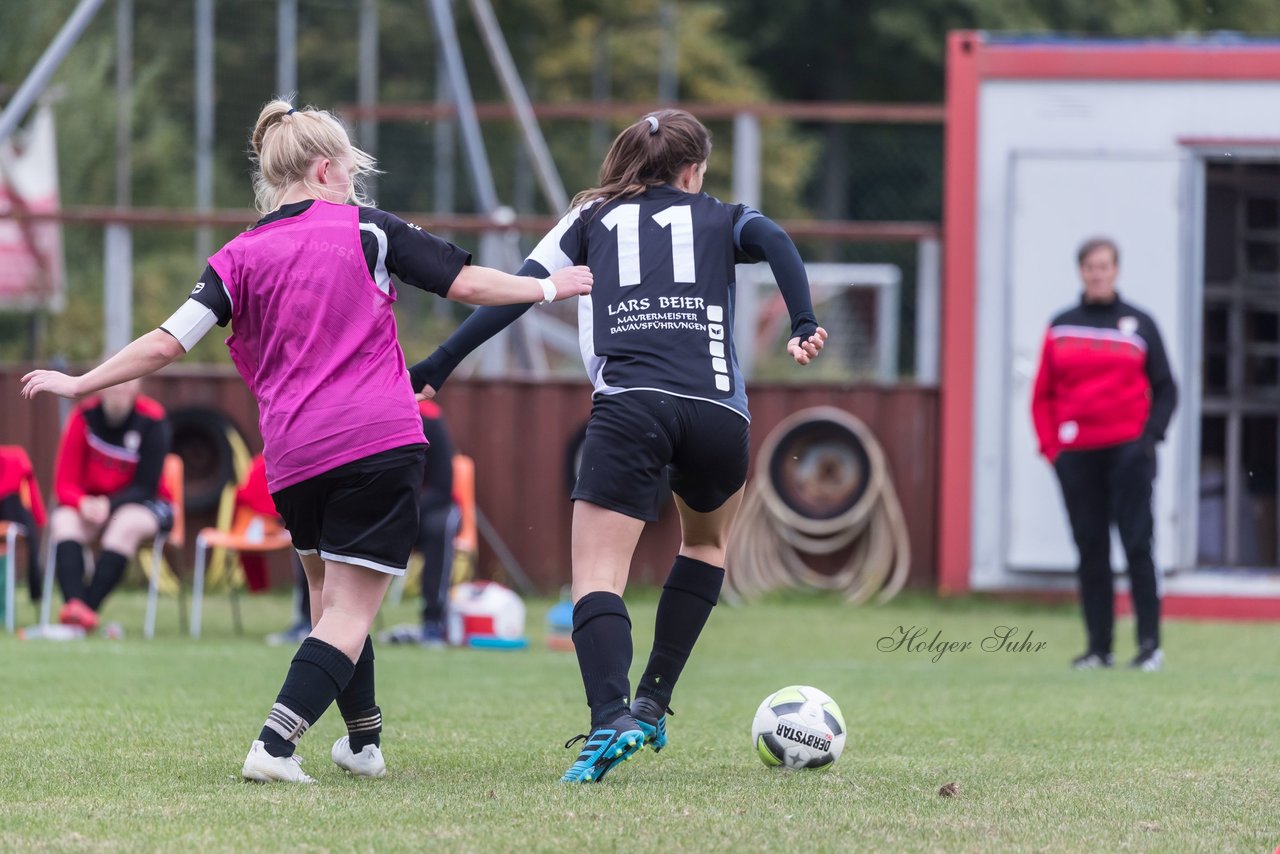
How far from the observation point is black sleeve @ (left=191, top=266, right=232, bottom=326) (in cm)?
438

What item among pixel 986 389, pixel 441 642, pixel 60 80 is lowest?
pixel 441 642

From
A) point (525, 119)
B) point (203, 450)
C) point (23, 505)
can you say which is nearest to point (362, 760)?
point (23, 505)

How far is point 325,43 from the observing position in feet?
66.5

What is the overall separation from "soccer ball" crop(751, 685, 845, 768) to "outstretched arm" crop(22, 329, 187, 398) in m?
1.83

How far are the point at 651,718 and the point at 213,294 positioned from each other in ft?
5.27

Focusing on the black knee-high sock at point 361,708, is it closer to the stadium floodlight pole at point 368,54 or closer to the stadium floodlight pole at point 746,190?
the stadium floodlight pole at point 746,190

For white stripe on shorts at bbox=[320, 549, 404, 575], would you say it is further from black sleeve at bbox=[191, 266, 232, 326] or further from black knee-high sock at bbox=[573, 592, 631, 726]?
black sleeve at bbox=[191, 266, 232, 326]

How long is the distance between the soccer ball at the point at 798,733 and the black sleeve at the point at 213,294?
1793 millimetres

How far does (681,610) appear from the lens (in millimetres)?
4926

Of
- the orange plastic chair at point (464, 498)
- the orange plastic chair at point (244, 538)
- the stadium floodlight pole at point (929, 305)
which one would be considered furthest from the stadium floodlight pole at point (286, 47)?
the orange plastic chair at point (244, 538)

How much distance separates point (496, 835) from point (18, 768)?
1557 mm

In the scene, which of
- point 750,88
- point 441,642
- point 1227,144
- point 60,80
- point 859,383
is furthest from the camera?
point 750,88

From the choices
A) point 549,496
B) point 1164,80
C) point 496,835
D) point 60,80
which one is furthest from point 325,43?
point 496,835

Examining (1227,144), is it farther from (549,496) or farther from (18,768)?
(18,768)
